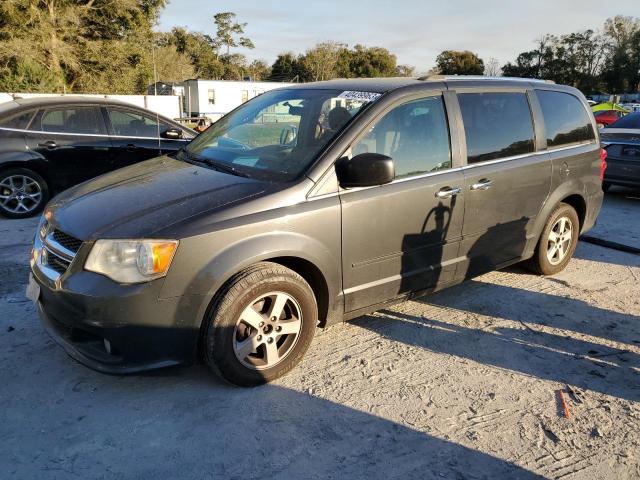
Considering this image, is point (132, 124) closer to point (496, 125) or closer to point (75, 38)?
point (496, 125)

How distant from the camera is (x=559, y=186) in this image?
15.6 ft

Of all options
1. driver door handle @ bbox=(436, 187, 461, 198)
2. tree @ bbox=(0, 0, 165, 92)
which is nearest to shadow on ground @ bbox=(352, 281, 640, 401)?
driver door handle @ bbox=(436, 187, 461, 198)

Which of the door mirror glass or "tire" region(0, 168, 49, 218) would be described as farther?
"tire" region(0, 168, 49, 218)

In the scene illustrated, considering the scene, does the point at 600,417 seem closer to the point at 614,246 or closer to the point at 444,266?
the point at 444,266

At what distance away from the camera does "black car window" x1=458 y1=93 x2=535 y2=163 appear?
13.3 feet

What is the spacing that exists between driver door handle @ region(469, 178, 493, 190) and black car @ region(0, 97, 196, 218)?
12.8ft

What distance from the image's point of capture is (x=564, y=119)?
4902mm

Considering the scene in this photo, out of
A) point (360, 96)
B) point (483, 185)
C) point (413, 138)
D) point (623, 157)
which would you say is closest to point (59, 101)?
point (360, 96)

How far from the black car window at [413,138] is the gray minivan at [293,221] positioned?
1cm

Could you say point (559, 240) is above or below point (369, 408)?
above

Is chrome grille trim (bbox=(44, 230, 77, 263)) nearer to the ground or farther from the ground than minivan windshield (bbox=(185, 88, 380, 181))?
nearer to the ground

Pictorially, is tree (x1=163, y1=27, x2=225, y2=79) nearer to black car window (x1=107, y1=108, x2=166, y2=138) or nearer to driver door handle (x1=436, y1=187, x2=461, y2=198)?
black car window (x1=107, y1=108, x2=166, y2=138)

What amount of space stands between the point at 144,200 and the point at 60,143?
15.5 feet

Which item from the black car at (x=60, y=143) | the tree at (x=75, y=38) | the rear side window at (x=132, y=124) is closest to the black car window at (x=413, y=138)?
the black car at (x=60, y=143)
